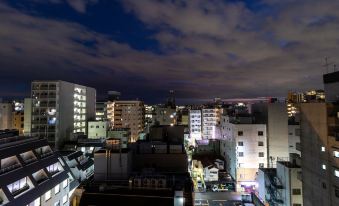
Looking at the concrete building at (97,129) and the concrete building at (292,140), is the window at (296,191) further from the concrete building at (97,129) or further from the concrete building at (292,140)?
the concrete building at (97,129)

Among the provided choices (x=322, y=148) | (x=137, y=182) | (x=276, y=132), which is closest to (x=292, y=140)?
(x=276, y=132)

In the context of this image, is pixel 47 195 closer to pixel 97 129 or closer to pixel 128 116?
pixel 97 129

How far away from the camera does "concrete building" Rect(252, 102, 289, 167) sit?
145ft

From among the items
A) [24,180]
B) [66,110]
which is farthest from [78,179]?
[66,110]

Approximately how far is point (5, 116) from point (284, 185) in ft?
281

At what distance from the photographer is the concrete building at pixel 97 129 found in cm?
7219

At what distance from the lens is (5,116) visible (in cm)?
7862

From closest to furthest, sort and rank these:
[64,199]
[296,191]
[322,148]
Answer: [322,148] → [64,199] → [296,191]

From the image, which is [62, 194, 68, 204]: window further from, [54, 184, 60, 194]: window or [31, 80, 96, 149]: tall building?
[31, 80, 96, 149]: tall building

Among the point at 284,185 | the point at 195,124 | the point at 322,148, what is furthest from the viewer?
the point at 195,124

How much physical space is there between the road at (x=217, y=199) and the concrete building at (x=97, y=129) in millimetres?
42434

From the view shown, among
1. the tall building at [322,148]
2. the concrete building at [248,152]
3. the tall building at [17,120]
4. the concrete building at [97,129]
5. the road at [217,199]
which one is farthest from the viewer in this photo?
the tall building at [17,120]

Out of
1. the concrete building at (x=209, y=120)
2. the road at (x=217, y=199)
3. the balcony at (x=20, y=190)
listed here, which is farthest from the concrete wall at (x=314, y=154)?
the concrete building at (x=209, y=120)

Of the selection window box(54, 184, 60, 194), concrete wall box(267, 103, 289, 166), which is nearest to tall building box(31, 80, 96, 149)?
window box(54, 184, 60, 194)
